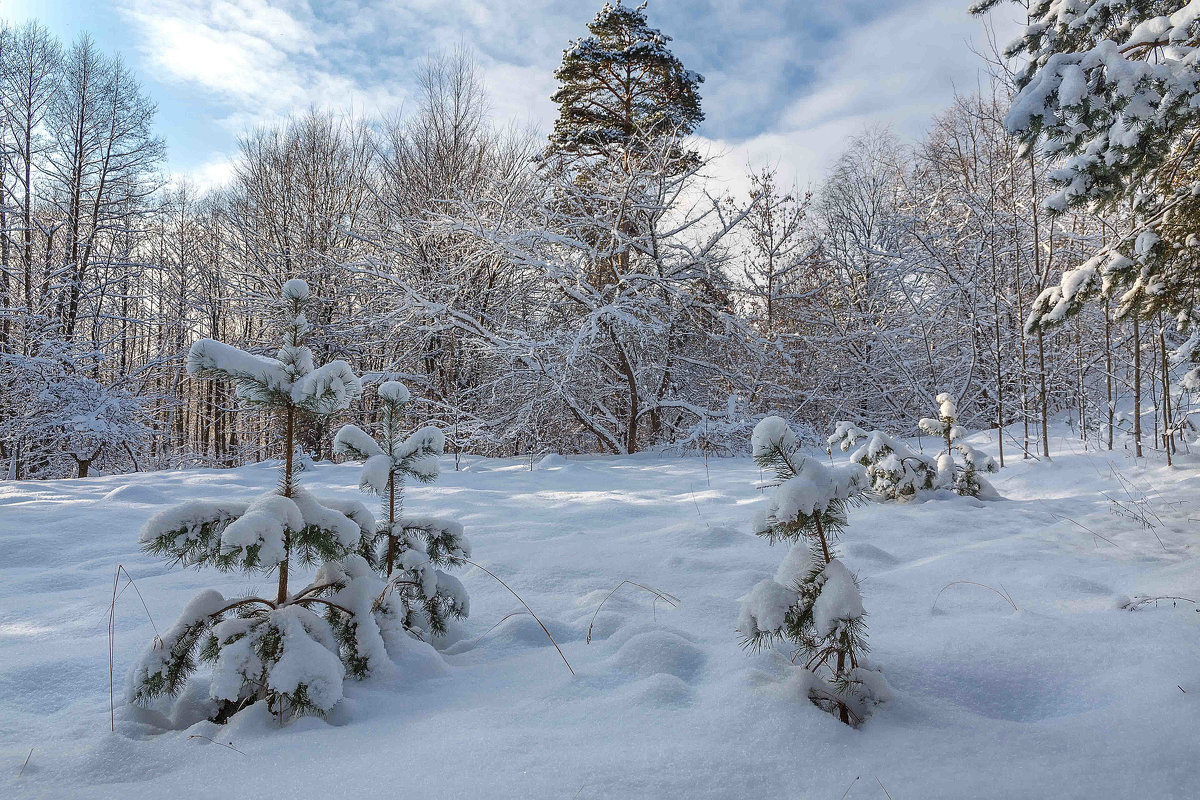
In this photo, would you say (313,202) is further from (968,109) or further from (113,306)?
(968,109)

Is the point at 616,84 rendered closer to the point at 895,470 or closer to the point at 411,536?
the point at 895,470

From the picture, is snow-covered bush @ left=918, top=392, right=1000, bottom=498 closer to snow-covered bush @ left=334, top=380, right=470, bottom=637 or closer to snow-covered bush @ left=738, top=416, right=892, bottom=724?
snow-covered bush @ left=738, top=416, right=892, bottom=724

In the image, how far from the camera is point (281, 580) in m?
1.67

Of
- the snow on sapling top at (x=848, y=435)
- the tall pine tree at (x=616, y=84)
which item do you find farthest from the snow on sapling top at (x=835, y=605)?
the tall pine tree at (x=616, y=84)

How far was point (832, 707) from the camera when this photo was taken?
1.46 meters

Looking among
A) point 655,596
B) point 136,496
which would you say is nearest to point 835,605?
point 655,596

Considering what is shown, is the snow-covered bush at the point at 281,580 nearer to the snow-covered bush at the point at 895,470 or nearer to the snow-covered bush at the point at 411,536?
the snow-covered bush at the point at 411,536

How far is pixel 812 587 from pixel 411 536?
4.32ft

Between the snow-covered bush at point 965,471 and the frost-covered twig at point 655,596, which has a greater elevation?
the snow-covered bush at point 965,471

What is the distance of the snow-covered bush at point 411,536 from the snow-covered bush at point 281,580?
0.21 metres

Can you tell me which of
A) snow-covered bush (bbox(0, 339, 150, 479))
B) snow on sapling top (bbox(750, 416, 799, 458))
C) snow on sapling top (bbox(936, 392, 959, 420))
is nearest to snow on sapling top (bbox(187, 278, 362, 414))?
snow on sapling top (bbox(750, 416, 799, 458))

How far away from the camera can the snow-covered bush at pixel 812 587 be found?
1396 mm

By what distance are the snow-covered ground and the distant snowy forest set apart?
6.51 ft

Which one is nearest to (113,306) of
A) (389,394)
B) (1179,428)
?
(389,394)
